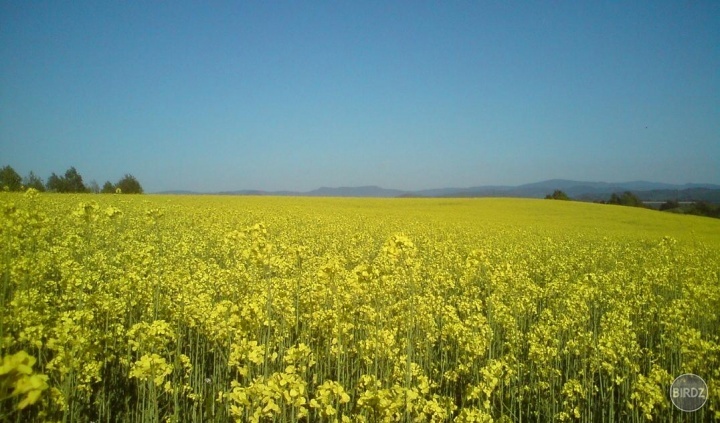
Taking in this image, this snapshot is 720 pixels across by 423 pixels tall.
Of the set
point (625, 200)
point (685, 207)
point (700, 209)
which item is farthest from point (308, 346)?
point (625, 200)

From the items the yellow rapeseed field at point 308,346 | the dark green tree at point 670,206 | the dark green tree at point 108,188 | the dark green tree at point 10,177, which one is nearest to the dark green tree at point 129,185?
the dark green tree at point 108,188

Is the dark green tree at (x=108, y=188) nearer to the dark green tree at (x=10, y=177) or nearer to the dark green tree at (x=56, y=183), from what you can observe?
the dark green tree at (x=56, y=183)

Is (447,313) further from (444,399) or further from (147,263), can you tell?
(147,263)

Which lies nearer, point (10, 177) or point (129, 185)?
point (10, 177)

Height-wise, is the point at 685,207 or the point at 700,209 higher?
the point at 685,207

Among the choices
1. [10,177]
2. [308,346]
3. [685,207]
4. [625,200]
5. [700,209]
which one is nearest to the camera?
[308,346]

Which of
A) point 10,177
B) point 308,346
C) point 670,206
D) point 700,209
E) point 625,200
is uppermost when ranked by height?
point 10,177

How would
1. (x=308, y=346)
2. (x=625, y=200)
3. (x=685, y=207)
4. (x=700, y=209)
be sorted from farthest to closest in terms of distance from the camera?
1. (x=625, y=200)
2. (x=685, y=207)
3. (x=700, y=209)
4. (x=308, y=346)

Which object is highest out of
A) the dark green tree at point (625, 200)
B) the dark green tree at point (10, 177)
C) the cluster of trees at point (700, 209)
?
the dark green tree at point (10, 177)

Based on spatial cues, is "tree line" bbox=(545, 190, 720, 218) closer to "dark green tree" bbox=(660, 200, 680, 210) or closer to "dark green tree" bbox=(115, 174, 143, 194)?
"dark green tree" bbox=(660, 200, 680, 210)

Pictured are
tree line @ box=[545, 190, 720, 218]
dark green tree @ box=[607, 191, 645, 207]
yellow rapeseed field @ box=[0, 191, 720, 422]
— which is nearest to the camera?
yellow rapeseed field @ box=[0, 191, 720, 422]

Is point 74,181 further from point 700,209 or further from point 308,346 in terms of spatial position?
point 700,209

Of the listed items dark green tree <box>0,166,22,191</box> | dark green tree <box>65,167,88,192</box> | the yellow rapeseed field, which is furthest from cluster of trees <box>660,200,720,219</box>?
dark green tree <box>65,167,88,192</box>

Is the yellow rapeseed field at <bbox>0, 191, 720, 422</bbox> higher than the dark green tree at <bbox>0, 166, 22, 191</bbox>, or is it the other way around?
the dark green tree at <bbox>0, 166, 22, 191</bbox>
